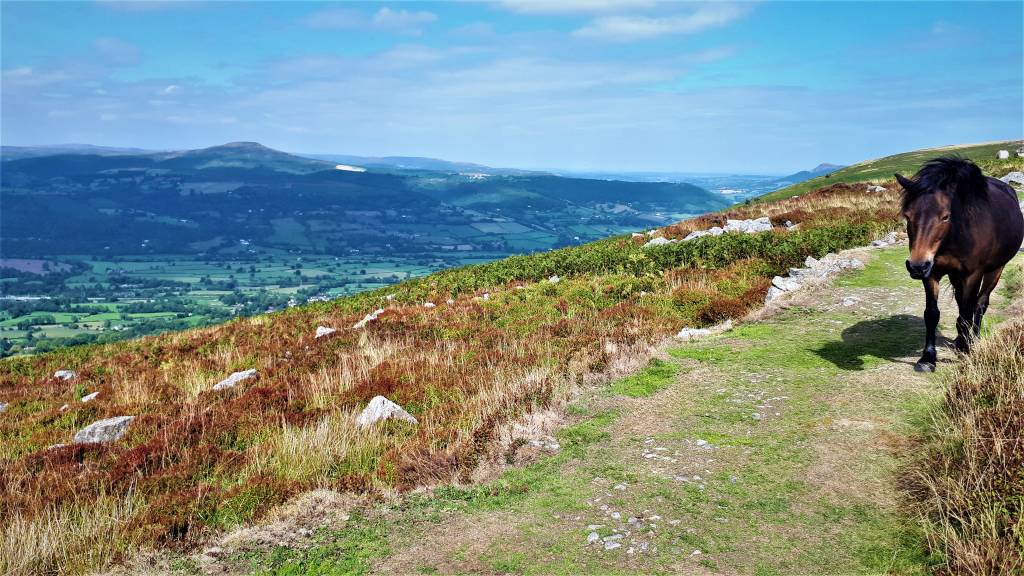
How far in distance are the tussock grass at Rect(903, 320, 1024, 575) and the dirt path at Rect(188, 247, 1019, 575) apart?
30 centimetres

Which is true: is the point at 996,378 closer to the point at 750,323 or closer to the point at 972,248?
the point at 972,248

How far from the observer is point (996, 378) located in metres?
6.67

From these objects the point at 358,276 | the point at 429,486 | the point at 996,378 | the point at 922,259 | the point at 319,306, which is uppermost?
the point at 922,259

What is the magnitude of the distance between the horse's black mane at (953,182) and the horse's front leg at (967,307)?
4.17 ft

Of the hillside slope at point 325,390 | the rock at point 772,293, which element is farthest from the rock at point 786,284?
the hillside slope at point 325,390

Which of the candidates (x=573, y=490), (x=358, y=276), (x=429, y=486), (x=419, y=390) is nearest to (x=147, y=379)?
(x=419, y=390)

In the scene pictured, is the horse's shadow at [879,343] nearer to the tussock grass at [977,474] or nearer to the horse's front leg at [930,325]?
the horse's front leg at [930,325]

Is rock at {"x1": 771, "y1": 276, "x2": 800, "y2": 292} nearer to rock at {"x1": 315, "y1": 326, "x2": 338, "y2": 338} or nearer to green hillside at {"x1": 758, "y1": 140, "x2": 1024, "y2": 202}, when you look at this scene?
rock at {"x1": 315, "y1": 326, "x2": 338, "y2": 338}

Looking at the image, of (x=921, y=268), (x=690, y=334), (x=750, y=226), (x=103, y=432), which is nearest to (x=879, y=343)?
(x=921, y=268)

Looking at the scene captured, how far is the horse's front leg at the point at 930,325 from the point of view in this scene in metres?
8.71

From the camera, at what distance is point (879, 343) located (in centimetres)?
1045

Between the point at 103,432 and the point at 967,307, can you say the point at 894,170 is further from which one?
the point at 103,432

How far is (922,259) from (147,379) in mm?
Result: 18023

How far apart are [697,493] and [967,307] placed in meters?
6.31
